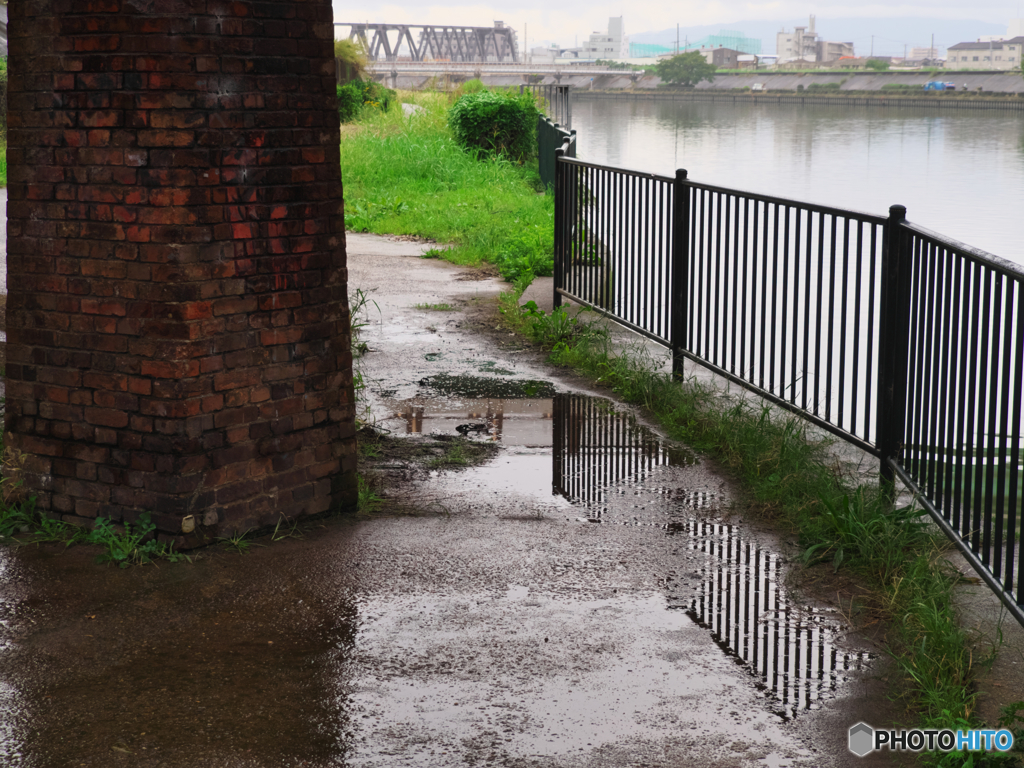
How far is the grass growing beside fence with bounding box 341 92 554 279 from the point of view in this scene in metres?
12.7

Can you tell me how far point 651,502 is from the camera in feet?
16.5

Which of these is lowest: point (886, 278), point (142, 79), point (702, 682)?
point (702, 682)

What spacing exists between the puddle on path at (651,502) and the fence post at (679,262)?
629 millimetres

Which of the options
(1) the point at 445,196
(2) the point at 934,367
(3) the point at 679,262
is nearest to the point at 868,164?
(1) the point at 445,196

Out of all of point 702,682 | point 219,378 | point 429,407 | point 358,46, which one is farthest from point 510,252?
point 358,46

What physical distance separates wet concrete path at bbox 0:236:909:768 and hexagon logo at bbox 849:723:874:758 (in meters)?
0.03

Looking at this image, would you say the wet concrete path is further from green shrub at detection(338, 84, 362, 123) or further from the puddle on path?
green shrub at detection(338, 84, 362, 123)

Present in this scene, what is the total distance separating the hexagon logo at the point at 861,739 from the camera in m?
2.98

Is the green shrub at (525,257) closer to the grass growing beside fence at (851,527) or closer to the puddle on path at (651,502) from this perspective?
the grass growing beside fence at (851,527)

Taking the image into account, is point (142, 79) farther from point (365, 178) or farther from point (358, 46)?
point (358, 46)

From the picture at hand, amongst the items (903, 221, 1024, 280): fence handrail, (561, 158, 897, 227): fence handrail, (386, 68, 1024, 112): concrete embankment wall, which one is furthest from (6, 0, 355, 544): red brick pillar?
→ (386, 68, 1024, 112): concrete embankment wall

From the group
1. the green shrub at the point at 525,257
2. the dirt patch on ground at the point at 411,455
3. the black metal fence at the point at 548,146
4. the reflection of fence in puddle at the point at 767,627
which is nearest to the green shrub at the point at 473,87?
the black metal fence at the point at 548,146

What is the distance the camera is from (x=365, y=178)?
19.2m

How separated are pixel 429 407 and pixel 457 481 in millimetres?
1375
